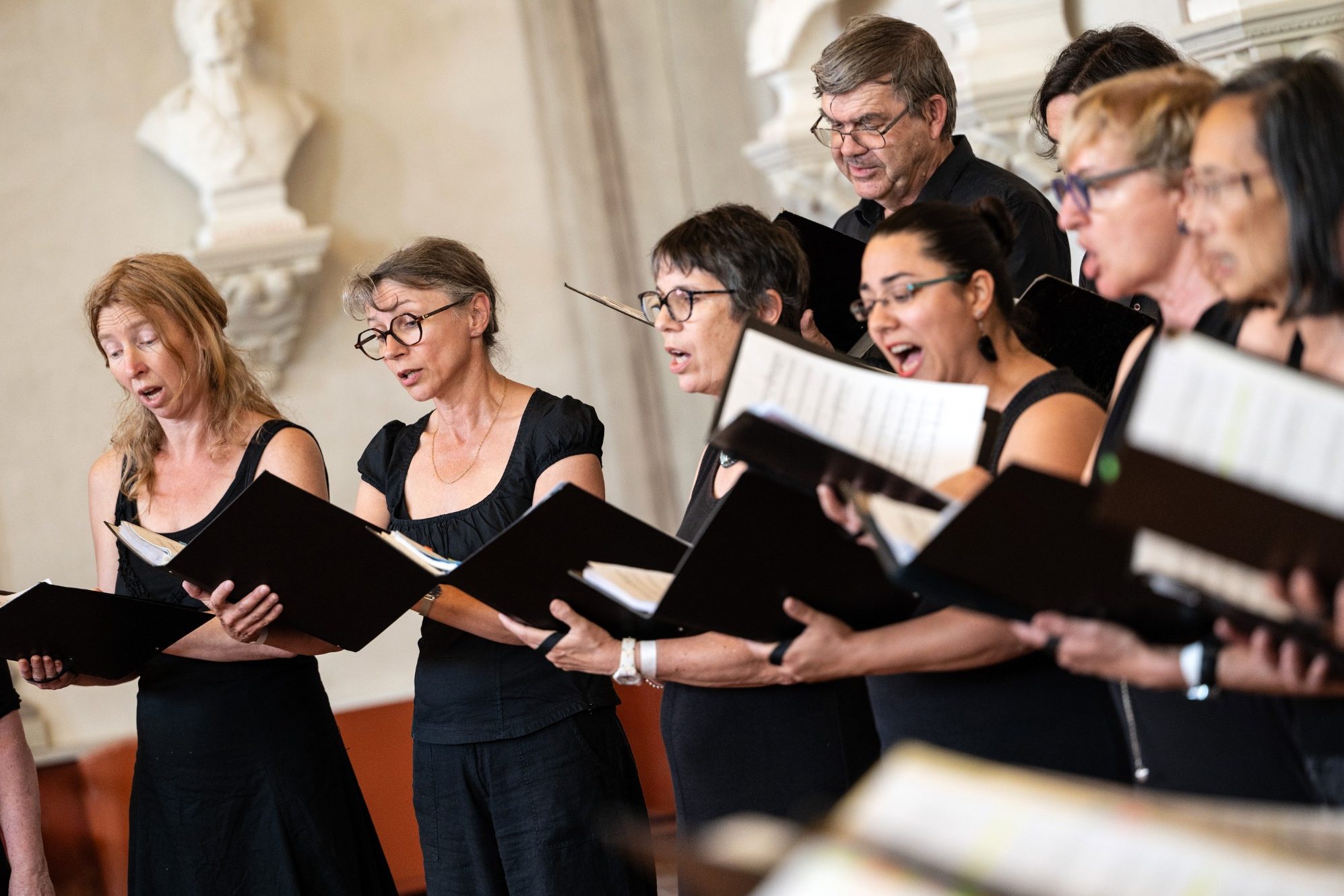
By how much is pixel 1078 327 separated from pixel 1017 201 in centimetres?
74

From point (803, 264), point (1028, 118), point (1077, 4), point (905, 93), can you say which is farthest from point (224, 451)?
point (1077, 4)

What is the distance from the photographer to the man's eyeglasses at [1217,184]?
147 cm

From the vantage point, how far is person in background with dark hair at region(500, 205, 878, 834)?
2.12 meters

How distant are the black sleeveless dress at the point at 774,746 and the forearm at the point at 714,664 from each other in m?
0.05

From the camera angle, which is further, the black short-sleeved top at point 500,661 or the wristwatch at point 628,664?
the black short-sleeved top at point 500,661

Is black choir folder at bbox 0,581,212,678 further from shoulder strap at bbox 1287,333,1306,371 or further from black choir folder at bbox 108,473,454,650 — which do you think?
shoulder strap at bbox 1287,333,1306,371

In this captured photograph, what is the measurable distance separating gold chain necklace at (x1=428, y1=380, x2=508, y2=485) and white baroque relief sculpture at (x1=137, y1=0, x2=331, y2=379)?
207 centimetres

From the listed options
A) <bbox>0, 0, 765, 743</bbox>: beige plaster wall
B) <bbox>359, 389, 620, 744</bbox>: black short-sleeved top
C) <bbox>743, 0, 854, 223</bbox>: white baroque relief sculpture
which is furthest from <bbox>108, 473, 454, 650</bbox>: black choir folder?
<bbox>743, 0, 854, 223</bbox>: white baroque relief sculpture

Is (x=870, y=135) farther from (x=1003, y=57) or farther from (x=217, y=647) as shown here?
(x=217, y=647)

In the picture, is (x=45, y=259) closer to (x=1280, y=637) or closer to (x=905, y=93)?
(x=905, y=93)

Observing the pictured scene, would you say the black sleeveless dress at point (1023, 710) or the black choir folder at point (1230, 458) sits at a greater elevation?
the black choir folder at point (1230, 458)

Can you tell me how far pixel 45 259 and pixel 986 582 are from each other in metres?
3.94

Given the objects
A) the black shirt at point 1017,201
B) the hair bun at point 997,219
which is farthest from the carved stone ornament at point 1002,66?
the hair bun at point 997,219

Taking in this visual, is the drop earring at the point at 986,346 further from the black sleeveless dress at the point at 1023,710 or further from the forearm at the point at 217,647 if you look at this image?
the forearm at the point at 217,647
